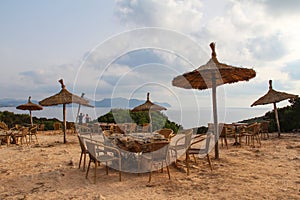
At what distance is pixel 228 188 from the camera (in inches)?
139

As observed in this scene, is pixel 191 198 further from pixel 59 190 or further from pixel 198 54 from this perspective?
pixel 198 54

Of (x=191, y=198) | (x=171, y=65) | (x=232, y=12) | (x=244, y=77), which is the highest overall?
(x=232, y=12)

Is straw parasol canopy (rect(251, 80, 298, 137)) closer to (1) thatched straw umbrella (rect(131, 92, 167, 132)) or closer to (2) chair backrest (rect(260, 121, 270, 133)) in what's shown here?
(2) chair backrest (rect(260, 121, 270, 133))

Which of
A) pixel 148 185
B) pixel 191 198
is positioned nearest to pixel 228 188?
pixel 191 198

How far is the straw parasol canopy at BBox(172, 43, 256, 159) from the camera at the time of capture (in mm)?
4934

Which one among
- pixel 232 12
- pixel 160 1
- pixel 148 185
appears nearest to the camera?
pixel 148 185

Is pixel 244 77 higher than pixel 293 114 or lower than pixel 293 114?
higher

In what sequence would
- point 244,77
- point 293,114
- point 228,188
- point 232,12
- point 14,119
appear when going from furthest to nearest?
point 14,119 → point 293,114 → point 232,12 → point 244,77 → point 228,188

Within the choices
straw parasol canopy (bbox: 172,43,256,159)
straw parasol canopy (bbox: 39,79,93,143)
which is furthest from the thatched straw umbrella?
straw parasol canopy (bbox: 172,43,256,159)

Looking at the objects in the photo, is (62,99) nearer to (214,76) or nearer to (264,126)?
(214,76)

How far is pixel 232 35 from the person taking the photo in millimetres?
8102

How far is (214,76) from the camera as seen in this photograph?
Answer: 5379 millimetres

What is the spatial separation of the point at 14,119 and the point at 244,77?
16.1 m

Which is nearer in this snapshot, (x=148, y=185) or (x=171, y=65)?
(x=148, y=185)
